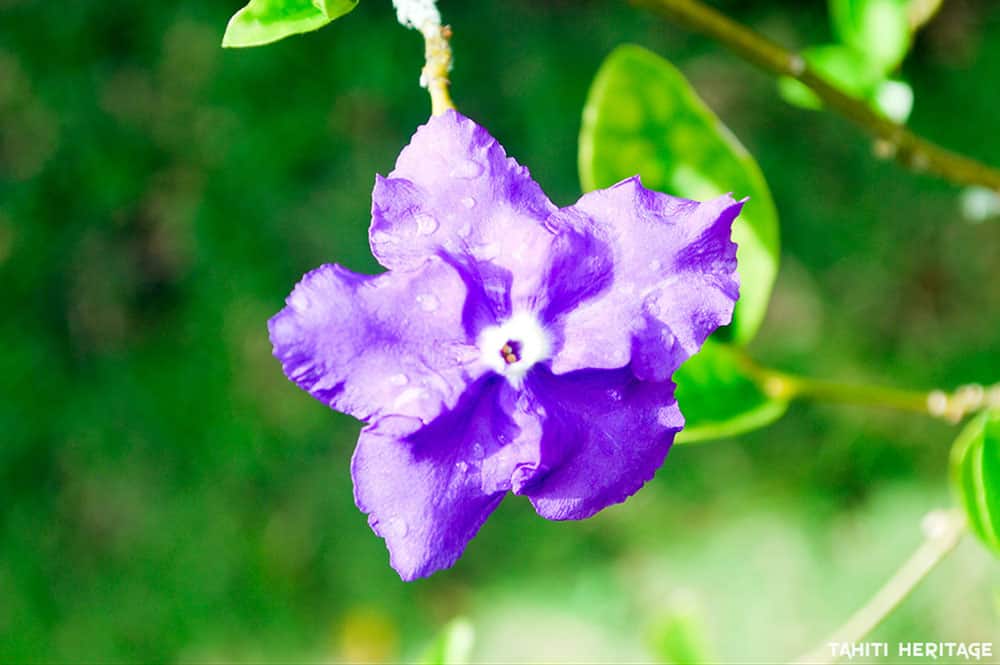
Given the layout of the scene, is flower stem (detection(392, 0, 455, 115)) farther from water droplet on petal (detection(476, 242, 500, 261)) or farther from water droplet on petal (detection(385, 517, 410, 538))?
water droplet on petal (detection(385, 517, 410, 538))

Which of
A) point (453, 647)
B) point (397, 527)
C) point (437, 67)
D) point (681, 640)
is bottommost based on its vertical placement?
point (681, 640)

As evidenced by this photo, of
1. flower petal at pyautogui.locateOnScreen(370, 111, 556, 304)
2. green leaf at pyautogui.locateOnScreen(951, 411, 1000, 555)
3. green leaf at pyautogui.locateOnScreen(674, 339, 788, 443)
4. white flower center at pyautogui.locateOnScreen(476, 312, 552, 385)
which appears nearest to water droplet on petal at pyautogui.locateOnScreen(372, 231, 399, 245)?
flower petal at pyautogui.locateOnScreen(370, 111, 556, 304)

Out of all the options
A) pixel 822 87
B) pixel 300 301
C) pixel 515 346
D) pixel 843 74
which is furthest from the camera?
pixel 843 74

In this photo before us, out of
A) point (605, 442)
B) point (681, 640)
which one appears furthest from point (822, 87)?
point (681, 640)

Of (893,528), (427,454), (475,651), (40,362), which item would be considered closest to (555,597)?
(475,651)

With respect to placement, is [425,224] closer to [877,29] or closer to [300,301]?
[300,301]

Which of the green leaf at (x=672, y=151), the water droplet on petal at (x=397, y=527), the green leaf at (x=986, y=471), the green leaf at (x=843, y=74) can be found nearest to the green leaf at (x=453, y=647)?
the water droplet on petal at (x=397, y=527)
